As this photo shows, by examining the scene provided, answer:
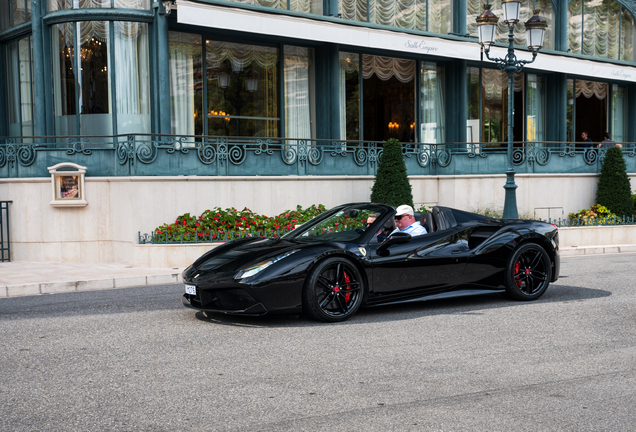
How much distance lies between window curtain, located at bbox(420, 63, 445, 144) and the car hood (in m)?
15.6

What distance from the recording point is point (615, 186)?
1909 cm

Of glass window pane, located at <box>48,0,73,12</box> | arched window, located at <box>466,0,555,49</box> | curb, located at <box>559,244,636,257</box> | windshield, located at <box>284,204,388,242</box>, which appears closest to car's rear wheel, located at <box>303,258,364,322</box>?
windshield, located at <box>284,204,388,242</box>

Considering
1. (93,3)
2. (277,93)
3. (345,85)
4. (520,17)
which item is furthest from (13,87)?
(520,17)

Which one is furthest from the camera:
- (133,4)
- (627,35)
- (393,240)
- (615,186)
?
(627,35)

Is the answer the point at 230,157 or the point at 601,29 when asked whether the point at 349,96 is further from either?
the point at 601,29

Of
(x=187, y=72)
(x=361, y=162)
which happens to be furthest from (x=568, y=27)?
(x=187, y=72)

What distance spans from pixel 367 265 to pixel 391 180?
358 inches

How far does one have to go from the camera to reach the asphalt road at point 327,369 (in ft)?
13.8

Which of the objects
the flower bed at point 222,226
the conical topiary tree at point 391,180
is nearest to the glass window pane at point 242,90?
the conical topiary tree at point 391,180

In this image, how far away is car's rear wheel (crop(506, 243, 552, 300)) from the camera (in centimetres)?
838

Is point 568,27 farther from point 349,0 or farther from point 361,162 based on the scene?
point 361,162

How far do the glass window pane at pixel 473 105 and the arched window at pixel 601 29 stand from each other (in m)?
5.28

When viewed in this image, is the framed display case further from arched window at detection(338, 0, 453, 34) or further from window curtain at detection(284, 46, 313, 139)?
arched window at detection(338, 0, 453, 34)

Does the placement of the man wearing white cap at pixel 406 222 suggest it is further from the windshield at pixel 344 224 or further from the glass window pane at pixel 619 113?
the glass window pane at pixel 619 113
